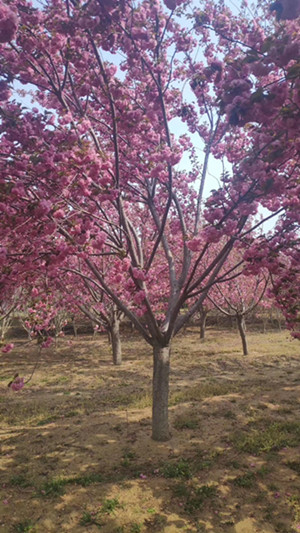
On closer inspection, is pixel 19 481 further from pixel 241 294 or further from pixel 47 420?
pixel 241 294

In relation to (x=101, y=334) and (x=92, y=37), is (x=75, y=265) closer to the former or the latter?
(x=92, y=37)

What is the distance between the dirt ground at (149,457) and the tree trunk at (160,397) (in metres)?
0.23

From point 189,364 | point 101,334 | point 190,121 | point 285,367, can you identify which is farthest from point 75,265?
point 101,334

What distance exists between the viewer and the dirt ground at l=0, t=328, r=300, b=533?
4.91 metres

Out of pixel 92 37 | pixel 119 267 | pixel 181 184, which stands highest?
pixel 92 37

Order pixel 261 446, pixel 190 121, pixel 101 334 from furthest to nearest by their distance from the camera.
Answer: pixel 101 334 → pixel 190 121 → pixel 261 446

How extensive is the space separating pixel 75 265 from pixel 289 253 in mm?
11572

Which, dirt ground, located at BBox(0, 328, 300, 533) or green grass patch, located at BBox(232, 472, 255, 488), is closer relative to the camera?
dirt ground, located at BBox(0, 328, 300, 533)

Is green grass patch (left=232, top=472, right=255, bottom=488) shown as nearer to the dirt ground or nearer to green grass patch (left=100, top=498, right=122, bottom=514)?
the dirt ground

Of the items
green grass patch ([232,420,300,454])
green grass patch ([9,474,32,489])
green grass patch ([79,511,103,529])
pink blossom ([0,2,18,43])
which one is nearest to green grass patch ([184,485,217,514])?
green grass patch ([79,511,103,529])

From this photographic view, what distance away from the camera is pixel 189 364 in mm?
16219

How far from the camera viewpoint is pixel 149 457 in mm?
6684

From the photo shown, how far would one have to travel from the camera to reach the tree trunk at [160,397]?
738cm

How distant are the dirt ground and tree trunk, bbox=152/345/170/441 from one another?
0.23 m
